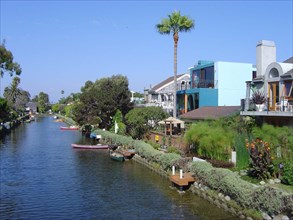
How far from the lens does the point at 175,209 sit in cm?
2070

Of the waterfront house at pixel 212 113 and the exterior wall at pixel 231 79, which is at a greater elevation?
the exterior wall at pixel 231 79

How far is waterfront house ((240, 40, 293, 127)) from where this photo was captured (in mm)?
25844

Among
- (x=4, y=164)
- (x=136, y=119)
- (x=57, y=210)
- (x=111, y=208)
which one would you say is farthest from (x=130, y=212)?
(x=136, y=119)

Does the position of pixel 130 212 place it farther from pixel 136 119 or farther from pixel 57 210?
pixel 136 119

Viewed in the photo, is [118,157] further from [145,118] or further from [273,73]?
[273,73]

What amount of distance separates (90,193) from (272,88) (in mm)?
16059

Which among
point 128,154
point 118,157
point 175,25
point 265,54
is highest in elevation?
point 175,25

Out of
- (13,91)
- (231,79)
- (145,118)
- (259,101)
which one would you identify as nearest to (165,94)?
(145,118)

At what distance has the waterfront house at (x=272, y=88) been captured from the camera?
25.8 m

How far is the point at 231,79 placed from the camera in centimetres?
Result: 4588

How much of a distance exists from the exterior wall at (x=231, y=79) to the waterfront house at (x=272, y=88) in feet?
44.7

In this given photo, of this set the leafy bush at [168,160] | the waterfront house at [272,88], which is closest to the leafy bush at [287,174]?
the waterfront house at [272,88]

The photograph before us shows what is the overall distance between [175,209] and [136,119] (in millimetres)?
24569

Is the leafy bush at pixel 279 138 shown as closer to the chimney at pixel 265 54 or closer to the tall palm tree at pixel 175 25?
the chimney at pixel 265 54
